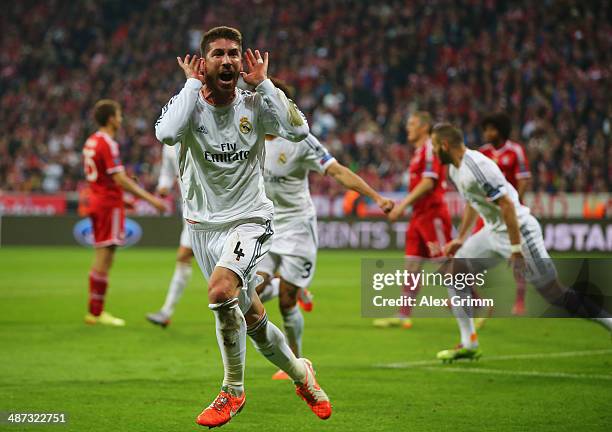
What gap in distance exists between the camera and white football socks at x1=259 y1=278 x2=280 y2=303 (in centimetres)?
829

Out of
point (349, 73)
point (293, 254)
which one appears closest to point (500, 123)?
point (293, 254)

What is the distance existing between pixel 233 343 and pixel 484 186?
3.41 meters

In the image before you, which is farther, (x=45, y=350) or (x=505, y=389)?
(x=45, y=350)

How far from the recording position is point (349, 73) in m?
31.0

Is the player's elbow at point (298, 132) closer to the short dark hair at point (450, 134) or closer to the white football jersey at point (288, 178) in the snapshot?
the white football jersey at point (288, 178)

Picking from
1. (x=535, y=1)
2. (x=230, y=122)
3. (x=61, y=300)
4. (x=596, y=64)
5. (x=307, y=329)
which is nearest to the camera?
(x=230, y=122)

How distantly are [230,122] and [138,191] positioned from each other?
18.8ft

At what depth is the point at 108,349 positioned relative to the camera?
9.37 meters

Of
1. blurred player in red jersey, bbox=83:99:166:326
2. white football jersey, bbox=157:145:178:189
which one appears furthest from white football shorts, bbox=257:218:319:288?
blurred player in red jersey, bbox=83:99:166:326

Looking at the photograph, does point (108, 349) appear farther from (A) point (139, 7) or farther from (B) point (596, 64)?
(A) point (139, 7)

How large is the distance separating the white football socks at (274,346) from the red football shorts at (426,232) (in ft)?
18.3

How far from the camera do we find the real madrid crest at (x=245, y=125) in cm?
580

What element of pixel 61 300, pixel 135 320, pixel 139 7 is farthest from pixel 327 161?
pixel 139 7

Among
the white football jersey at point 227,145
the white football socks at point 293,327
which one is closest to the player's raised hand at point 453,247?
the white football socks at point 293,327
